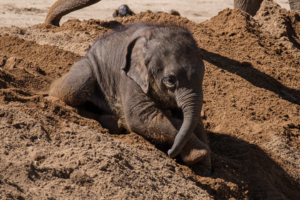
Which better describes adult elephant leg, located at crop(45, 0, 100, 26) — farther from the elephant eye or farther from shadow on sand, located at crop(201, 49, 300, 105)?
the elephant eye

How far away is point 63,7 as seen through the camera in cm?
832

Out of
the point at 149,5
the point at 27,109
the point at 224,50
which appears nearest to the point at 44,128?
the point at 27,109

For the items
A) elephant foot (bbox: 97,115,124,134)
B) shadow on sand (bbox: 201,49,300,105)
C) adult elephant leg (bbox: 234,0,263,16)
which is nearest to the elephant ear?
elephant foot (bbox: 97,115,124,134)

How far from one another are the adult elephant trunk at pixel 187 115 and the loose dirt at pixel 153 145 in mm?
278

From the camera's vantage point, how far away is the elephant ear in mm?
4399

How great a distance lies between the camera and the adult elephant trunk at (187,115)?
4027mm

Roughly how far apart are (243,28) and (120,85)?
4.50 m

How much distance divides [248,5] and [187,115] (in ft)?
20.8

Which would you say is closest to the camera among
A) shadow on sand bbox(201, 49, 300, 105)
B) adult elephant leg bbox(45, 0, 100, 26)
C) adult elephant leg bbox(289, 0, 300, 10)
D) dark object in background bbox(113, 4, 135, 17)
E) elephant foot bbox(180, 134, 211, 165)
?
elephant foot bbox(180, 134, 211, 165)

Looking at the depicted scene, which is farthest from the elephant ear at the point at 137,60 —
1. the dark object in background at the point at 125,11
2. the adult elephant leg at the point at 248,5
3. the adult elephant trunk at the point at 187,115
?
the dark object in background at the point at 125,11

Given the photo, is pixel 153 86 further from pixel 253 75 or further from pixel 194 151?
pixel 253 75

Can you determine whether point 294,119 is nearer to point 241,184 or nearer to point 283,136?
point 283,136

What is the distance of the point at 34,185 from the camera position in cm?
321

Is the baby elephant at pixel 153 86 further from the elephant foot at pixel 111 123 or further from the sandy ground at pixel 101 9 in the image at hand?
the sandy ground at pixel 101 9
